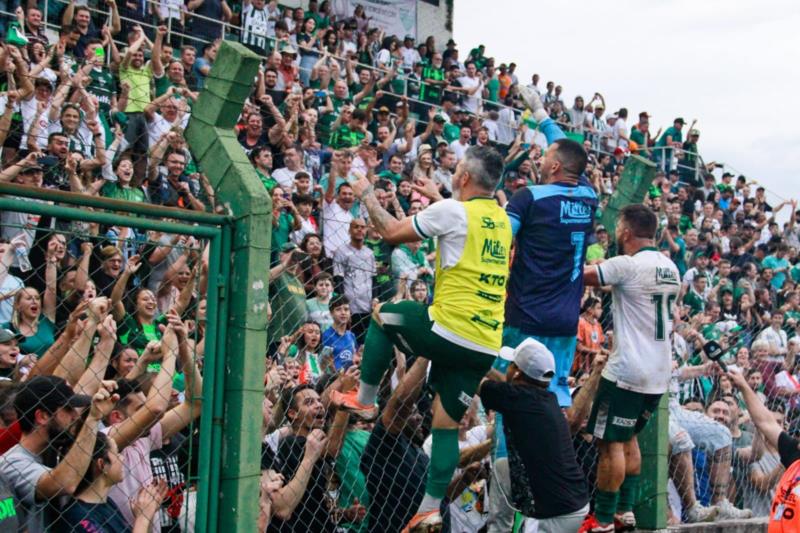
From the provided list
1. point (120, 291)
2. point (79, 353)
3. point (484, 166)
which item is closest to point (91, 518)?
point (79, 353)

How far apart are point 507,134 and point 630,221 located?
45.6ft

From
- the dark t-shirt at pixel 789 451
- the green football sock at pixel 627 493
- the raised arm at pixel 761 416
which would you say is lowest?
the green football sock at pixel 627 493

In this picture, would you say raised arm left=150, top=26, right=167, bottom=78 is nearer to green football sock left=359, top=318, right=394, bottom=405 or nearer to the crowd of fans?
the crowd of fans

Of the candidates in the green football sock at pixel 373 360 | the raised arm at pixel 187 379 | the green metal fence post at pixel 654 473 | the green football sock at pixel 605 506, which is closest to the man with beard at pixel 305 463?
the green football sock at pixel 373 360

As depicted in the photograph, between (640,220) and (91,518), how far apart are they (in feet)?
12.2

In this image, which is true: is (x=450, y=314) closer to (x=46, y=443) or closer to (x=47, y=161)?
(x=46, y=443)

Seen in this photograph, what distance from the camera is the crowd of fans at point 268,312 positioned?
5020mm

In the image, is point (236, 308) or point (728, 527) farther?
point (728, 527)

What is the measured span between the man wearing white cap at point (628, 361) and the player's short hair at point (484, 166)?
104cm

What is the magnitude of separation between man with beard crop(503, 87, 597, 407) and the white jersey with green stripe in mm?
413

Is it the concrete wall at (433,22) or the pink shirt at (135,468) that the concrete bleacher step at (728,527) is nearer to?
the pink shirt at (135,468)

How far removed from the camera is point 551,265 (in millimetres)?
5969

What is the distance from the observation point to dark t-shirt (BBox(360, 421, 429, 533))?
19.8ft

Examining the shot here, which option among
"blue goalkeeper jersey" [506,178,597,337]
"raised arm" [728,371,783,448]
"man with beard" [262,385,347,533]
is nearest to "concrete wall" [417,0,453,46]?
"raised arm" [728,371,783,448]
